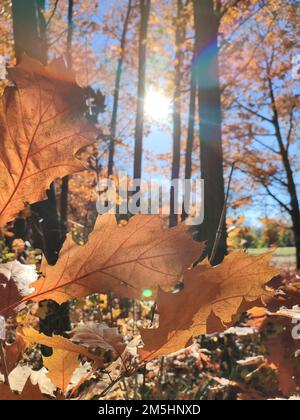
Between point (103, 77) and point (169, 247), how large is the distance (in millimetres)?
20855

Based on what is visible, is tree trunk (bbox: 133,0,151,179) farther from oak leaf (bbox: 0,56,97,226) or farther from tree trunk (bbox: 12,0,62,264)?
oak leaf (bbox: 0,56,97,226)

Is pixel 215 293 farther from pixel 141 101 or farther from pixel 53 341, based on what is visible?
pixel 141 101

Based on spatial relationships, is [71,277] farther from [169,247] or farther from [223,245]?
[223,245]

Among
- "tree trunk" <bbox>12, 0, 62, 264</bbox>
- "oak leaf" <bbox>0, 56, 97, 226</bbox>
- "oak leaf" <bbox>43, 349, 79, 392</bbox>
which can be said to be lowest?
"oak leaf" <bbox>43, 349, 79, 392</bbox>

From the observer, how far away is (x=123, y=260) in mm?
388

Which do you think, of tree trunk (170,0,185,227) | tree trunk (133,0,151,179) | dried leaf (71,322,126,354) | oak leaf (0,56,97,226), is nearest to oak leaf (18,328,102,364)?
dried leaf (71,322,126,354)

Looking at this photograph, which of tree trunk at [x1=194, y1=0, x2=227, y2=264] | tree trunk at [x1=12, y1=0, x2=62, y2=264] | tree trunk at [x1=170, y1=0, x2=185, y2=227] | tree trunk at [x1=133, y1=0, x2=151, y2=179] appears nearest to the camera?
tree trunk at [x1=12, y1=0, x2=62, y2=264]

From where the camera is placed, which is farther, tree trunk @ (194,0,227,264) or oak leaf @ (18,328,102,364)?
tree trunk @ (194,0,227,264)

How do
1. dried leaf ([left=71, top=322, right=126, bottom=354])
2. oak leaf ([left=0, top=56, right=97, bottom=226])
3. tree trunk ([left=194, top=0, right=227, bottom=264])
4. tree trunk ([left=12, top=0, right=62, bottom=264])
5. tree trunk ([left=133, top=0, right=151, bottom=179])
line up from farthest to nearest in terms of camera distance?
1. tree trunk ([left=133, top=0, right=151, bottom=179])
2. tree trunk ([left=194, top=0, right=227, bottom=264])
3. tree trunk ([left=12, top=0, right=62, bottom=264])
4. dried leaf ([left=71, top=322, right=126, bottom=354])
5. oak leaf ([left=0, top=56, right=97, bottom=226])

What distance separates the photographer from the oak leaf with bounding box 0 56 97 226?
1.09 feet

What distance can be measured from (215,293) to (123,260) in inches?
3.6

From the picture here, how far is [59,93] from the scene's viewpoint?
1.11ft

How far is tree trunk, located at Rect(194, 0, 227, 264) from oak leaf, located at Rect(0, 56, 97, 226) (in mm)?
4040
